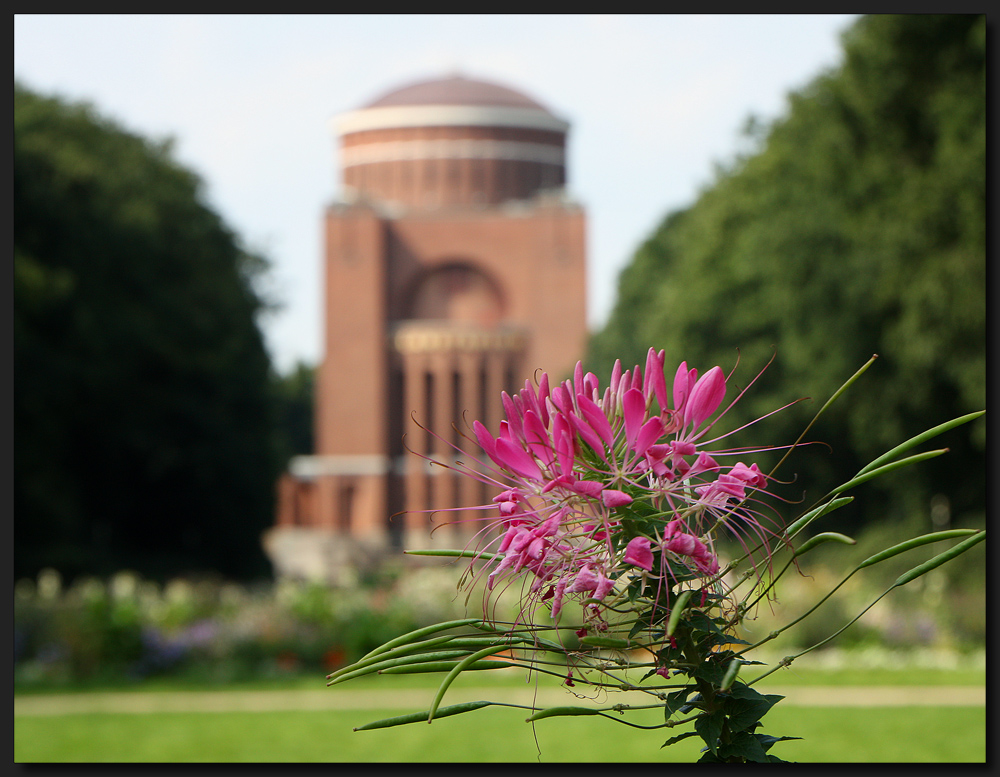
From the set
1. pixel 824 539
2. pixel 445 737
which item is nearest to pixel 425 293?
pixel 445 737

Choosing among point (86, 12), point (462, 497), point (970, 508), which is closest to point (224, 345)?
point (462, 497)

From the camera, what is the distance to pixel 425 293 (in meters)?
48.2

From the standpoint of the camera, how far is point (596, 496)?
1402 mm

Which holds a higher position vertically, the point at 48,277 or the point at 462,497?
the point at 48,277

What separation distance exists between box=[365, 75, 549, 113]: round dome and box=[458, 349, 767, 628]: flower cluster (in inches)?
1856

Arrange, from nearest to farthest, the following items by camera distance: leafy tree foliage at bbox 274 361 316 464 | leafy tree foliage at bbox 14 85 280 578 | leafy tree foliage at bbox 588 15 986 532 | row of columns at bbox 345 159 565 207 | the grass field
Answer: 1. the grass field
2. leafy tree foliage at bbox 588 15 986 532
3. leafy tree foliage at bbox 14 85 280 578
4. row of columns at bbox 345 159 565 207
5. leafy tree foliage at bbox 274 361 316 464

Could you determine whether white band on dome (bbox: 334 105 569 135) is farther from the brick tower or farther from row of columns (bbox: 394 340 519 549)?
row of columns (bbox: 394 340 519 549)

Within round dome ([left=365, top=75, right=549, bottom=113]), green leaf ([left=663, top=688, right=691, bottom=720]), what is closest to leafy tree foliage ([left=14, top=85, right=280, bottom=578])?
round dome ([left=365, top=75, right=549, bottom=113])

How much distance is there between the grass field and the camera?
7.61 metres

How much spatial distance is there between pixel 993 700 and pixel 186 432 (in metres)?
25.9

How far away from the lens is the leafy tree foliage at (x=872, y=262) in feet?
44.5

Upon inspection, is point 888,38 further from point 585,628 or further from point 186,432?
point 186,432

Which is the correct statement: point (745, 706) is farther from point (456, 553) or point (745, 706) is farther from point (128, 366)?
point (128, 366)

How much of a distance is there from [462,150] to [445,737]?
135 feet
